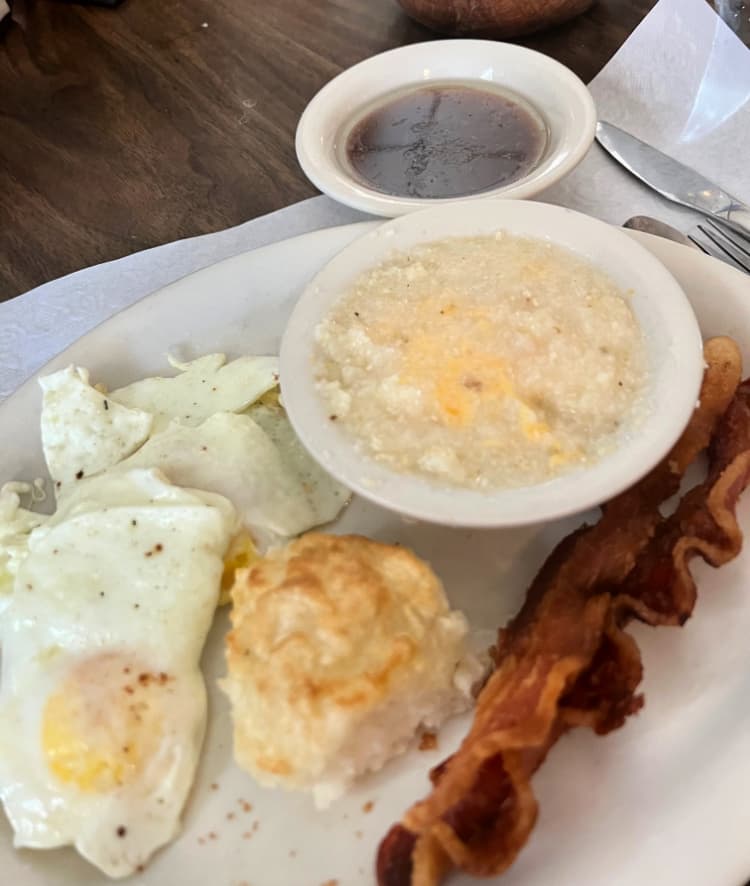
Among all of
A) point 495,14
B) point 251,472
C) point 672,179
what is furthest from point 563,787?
point 495,14

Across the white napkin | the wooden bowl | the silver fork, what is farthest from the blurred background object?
the silver fork

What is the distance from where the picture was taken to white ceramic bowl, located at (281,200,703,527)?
3.98ft

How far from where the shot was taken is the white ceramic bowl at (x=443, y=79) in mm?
1905

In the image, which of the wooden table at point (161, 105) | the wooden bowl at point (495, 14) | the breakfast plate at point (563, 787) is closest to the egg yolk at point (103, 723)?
the breakfast plate at point (563, 787)

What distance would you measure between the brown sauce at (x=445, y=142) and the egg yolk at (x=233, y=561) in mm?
1008

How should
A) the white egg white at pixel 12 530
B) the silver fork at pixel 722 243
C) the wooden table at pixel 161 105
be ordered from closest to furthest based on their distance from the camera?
1. the white egg white at pixel 12 530
2. the silver fork at pixel 722 243
3. the wooden table at pixel 161 105

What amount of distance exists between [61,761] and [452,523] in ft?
2.32

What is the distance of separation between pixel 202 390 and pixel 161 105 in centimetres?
147

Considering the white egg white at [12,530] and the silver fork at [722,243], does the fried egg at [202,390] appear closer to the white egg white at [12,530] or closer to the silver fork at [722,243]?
the white egg white at [12,530]

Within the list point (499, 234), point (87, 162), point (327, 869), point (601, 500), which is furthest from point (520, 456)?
point (87, 162)

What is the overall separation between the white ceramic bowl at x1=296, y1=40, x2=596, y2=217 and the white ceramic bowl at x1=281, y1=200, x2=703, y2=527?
214mm

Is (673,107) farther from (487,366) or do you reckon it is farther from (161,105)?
(161,105)

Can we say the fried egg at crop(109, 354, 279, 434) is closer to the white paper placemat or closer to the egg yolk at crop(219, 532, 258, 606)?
the white paper placemat

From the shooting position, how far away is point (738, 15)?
2371 millimetres
